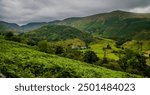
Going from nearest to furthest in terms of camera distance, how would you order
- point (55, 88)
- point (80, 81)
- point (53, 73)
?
point (55, 88) → point (80, 81) → point (53, 73)

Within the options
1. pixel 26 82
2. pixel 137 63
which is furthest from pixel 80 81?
pixel 137 63

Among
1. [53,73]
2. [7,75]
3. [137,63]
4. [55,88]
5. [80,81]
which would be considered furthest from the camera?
[137,63]

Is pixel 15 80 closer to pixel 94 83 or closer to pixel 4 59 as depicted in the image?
pixel 94 83

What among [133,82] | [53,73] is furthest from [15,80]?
[53,73]

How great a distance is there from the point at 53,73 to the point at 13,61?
12.1 feet

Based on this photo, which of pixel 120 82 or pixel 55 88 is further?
pixel 120 82

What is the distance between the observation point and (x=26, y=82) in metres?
13.9

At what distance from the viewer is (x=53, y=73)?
72.8ft

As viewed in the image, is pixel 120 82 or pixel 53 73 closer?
pixel 120 82

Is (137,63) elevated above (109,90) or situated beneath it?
situated beneath

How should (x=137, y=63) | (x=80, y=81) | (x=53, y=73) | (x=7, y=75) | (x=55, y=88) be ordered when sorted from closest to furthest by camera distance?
(x=55, y=88), (x=80, y=81), (x=7, y=75), (x=53, y=73), (x=137, y=63)

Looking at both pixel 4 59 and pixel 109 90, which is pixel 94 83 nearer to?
pixel 109 90

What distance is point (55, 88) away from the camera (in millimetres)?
13234

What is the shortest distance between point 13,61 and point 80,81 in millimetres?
10394
